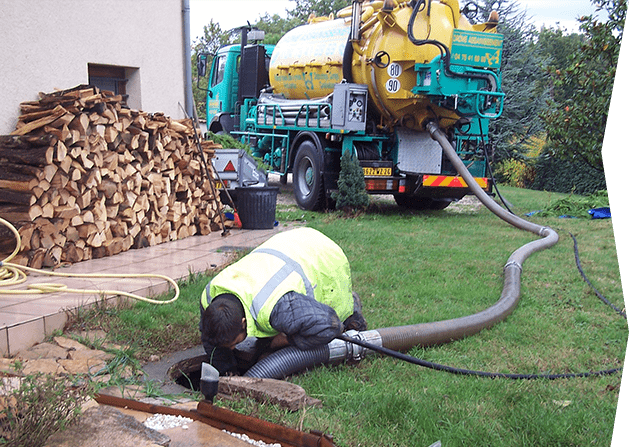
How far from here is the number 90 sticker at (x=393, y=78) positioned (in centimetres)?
927

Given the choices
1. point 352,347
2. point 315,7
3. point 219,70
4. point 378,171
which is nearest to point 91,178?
point 352,347

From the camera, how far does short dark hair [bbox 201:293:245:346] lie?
318 centimetres

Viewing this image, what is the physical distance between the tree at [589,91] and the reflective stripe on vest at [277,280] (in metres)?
9.85

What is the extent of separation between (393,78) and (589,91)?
4.93 meters

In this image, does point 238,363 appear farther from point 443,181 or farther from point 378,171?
point 443,181

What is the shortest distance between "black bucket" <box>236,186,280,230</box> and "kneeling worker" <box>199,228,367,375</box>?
4489mm

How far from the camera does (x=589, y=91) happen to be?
38.7 ft

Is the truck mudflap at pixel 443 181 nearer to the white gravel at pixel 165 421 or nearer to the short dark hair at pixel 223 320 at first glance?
the short dark hair at pixel 223 320

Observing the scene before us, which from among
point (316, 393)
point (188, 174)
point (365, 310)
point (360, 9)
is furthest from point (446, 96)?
point (316, 393)

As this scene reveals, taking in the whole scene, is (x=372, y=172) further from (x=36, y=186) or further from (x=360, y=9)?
(x=36, y=186)

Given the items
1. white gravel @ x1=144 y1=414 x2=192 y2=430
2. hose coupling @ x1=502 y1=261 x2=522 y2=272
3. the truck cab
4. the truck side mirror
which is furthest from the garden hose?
the truck side mirror

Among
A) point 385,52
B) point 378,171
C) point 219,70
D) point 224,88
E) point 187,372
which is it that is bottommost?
point 187,372

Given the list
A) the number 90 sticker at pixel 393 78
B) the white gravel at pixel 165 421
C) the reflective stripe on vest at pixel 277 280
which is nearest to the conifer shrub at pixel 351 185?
the number 90 sticker at pixel 393 78

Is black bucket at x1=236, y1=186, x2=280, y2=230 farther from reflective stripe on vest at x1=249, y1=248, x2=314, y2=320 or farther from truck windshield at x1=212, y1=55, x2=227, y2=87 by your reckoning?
truck windshield at x1=212, y1=55, x2=227, y2=87
